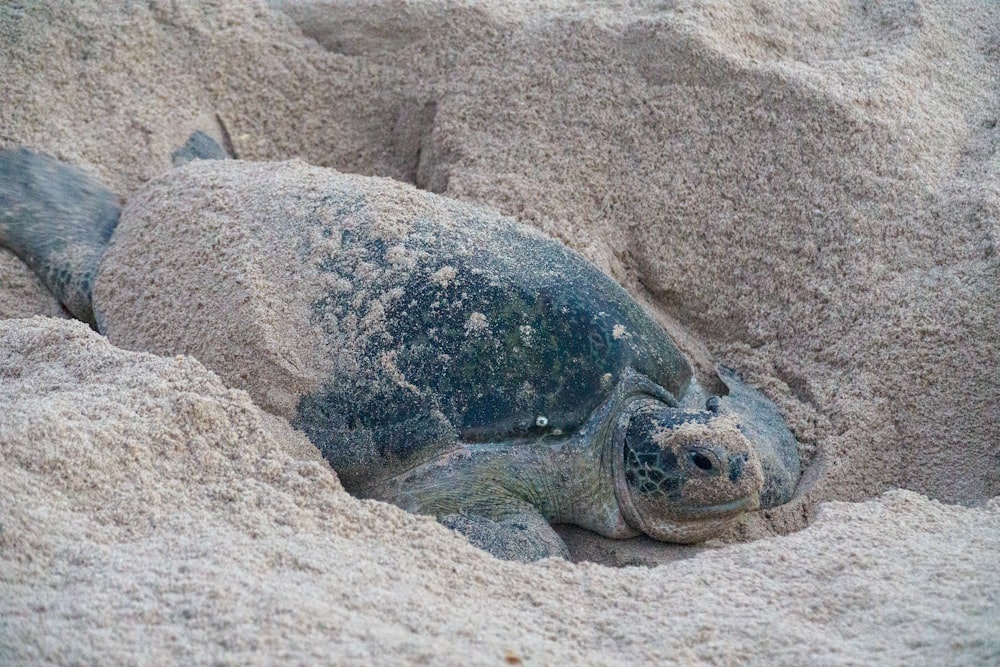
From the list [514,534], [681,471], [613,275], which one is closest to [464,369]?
[514,534]

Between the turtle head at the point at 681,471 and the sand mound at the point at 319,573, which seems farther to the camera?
the turtle head at the point at 681,471

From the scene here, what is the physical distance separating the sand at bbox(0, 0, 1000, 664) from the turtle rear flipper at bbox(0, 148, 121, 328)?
0.23 feet

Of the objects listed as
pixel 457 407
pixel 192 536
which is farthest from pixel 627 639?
pixel 457 407

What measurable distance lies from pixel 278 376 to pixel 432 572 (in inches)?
32.5

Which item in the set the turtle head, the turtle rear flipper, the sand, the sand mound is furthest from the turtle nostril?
the turtle rear flipper

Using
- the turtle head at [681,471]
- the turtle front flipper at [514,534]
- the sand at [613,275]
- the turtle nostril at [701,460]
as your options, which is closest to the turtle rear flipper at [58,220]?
the sand at [613,275]

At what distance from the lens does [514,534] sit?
224 centimetres

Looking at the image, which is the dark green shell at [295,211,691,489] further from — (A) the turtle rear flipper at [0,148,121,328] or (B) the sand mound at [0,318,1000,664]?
(A) the turtle rear flipper at [0,148,121,328]

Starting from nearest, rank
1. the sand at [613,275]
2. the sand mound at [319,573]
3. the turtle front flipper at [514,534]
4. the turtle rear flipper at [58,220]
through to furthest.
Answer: the sand mound at [319,573]
the sand at [613,275]
the turtle front flipper at [514,534]
the turtle rear flipper at [58,220]

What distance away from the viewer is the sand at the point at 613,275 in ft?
4.91

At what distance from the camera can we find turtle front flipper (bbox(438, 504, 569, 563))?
2.15 metres

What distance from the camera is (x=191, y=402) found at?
6.46 feet

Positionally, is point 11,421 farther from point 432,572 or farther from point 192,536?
point 432,572

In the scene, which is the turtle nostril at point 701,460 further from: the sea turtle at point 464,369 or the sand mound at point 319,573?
the sand mound at point 319,573
